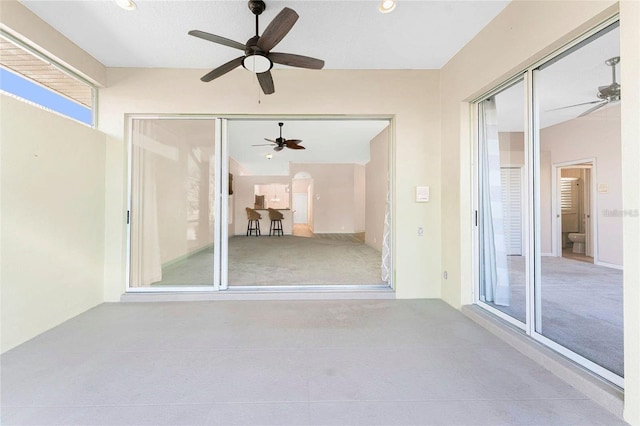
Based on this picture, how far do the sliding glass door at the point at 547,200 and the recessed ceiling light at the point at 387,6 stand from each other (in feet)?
3.85

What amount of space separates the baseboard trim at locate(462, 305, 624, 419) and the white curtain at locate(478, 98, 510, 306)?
30 cm

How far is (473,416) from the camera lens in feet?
4.63

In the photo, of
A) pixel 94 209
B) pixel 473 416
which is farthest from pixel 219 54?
pixel 473 416

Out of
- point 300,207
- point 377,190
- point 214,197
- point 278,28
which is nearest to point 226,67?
point 278,28

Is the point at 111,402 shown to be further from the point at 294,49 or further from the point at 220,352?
the point at 294,49

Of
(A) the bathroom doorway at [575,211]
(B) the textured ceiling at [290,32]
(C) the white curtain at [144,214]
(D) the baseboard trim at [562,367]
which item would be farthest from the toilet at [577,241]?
(C) the white curtain at [144,214]

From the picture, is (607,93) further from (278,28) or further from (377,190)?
(377,190)

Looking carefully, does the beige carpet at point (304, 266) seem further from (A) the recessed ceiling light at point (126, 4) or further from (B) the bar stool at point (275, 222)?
(B) the bar stool at point (275, 222)

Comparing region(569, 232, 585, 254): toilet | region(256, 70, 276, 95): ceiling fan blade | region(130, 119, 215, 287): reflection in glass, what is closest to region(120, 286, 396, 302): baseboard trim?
region(130, 119, 215, 287): reflection in glass

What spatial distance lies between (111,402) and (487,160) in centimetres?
342

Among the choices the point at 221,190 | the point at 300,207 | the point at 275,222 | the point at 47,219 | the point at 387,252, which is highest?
the point at 300,207

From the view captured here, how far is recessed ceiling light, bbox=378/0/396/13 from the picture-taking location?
218 cm

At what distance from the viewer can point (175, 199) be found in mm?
3391

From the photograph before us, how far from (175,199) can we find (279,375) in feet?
8.17
